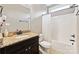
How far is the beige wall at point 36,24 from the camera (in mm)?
1328

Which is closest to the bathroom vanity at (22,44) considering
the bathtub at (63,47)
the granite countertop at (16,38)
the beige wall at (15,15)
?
the granite countertop at (16,38)

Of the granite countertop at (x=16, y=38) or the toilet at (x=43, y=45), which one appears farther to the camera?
the toilet at (x=43, y=45)

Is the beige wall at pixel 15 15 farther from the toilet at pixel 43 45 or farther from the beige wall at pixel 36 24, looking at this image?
the toilet at pixel 43 45

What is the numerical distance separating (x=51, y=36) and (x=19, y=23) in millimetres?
401

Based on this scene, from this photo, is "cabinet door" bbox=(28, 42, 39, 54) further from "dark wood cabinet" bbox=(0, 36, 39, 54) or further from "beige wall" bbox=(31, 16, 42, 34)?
"beige wall" bbox=(31, 16, 42, 34)

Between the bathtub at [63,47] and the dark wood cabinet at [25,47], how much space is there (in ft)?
0.67

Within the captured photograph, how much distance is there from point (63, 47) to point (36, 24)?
0.41 metres

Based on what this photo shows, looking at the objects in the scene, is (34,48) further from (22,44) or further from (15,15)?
(15,15)

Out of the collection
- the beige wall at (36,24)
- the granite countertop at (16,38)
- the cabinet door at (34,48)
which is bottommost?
the cabinet door at (34,48)

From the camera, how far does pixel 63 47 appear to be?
134 centimetres

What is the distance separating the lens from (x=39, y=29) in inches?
52.4

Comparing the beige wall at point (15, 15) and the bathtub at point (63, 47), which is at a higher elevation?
the beige wall at point (15, 15)
